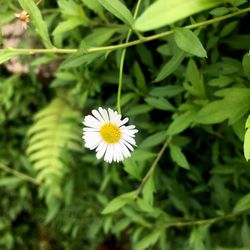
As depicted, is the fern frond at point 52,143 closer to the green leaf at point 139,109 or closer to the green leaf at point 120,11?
the green leaf at point 139,109

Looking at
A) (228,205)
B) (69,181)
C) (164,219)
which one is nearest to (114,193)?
(69,181)

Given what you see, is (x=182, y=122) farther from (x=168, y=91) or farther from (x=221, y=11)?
(x=221, y=11)

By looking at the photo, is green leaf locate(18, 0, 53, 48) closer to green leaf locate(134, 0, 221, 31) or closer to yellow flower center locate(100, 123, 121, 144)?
yellow flower center locate(100, 123, 121, 144)

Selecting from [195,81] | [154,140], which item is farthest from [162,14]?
[154,140]

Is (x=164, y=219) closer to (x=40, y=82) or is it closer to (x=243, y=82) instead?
(x=243, y=82)

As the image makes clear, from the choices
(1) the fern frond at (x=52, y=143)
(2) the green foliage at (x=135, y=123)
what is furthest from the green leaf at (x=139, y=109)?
(1) the fern frond at (x=52, y=143)
